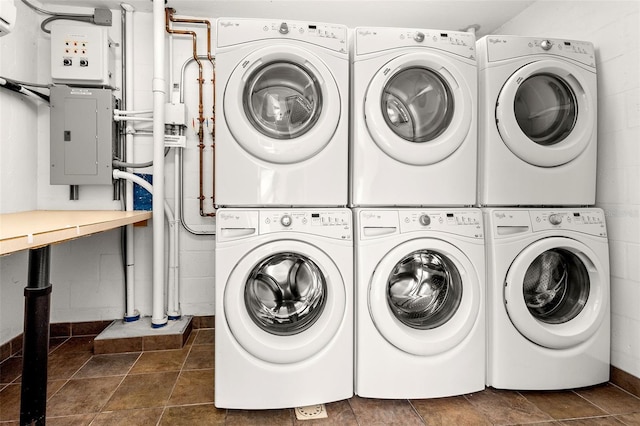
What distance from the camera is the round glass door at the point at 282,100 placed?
1.53 metres

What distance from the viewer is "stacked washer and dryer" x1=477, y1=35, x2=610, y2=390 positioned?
1.55m

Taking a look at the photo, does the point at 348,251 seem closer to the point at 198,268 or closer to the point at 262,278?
the point at 262,278

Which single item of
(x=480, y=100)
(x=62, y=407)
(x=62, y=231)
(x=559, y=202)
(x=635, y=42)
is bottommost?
(x=62, y=407)

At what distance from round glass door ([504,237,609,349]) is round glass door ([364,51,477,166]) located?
0.67 metres

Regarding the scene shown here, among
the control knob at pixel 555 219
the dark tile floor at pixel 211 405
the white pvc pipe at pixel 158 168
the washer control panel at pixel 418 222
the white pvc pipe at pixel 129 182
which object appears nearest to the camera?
the dark tile floor at pixel 211 405

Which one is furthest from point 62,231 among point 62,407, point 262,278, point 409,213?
point 409,213

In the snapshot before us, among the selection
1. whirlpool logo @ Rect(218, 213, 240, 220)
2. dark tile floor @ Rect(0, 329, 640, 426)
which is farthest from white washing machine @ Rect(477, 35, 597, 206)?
whirlpool logo @ Rect(218, 213, 240, 220)

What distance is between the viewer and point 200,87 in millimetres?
2365

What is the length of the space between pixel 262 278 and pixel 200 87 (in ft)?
5.14

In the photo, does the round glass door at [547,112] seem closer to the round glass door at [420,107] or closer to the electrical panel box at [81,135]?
the round glass door at [420,107]

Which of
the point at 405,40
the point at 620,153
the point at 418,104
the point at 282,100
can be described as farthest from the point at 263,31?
the point at 620,153

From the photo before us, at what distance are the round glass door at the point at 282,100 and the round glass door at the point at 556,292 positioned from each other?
1225mm

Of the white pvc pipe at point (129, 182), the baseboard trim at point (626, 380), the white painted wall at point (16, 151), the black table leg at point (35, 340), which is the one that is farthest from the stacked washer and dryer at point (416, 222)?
the white painted wall at point (16, 151)

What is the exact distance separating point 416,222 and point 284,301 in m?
0.73
